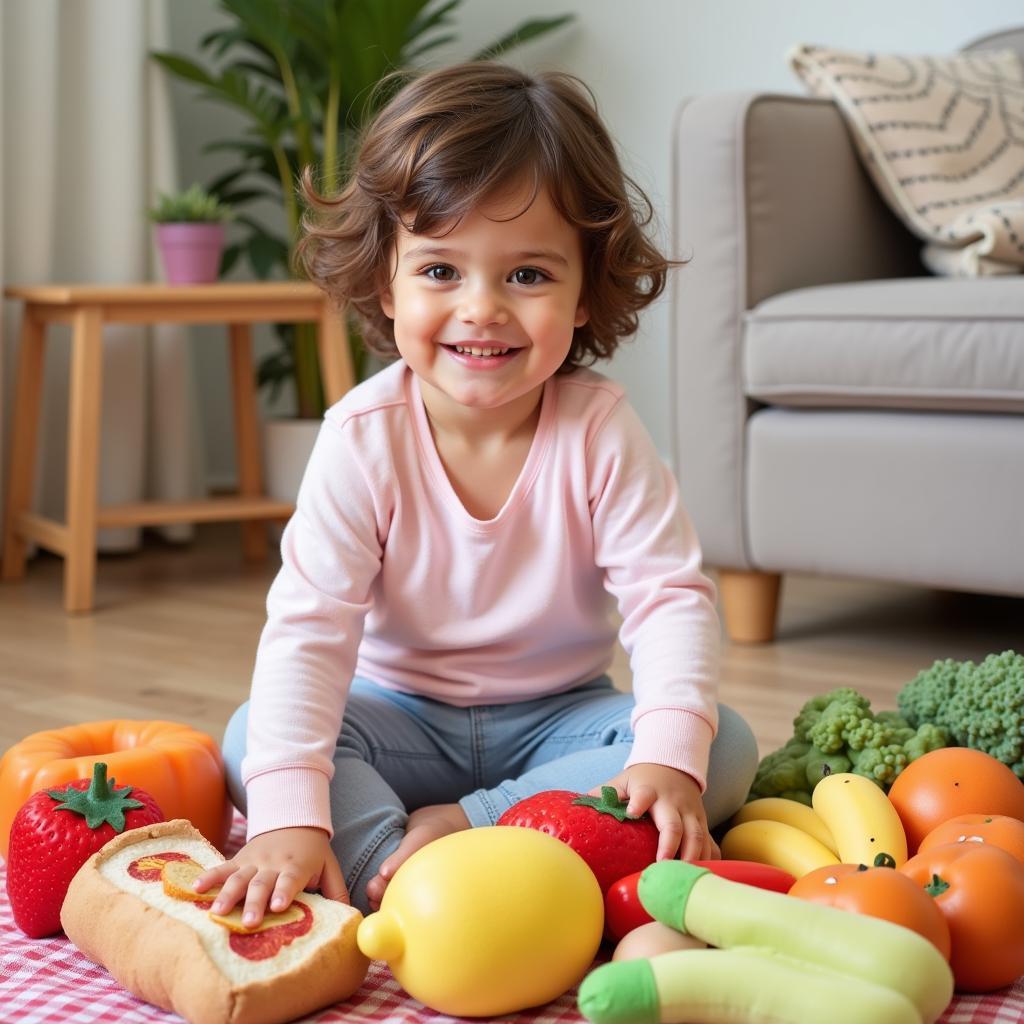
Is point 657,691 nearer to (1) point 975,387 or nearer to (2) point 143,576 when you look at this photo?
(1) point 975,387

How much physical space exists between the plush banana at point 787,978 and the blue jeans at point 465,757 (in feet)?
0.93

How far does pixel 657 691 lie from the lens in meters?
1.06

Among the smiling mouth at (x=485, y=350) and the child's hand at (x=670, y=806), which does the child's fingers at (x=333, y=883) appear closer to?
the child's hand at (x=670, y=806)

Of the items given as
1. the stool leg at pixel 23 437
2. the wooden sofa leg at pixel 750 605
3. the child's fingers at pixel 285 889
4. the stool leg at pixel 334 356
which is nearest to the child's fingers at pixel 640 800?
the child's fingers at pixel 285 889

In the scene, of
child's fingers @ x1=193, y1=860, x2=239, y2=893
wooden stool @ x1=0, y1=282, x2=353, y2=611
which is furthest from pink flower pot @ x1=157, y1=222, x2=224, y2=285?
child's fingers @ x1=193, y1=860, x2=239, y2=893

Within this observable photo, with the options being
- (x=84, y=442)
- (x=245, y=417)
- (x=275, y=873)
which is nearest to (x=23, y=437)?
(x=84, y=442)

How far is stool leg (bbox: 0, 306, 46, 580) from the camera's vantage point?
7.79ft

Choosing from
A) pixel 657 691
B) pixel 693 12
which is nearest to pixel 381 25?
pixel 693 12

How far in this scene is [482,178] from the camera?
1.05 meters

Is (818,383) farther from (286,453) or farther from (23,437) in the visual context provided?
(23,437)

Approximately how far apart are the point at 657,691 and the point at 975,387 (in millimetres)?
752

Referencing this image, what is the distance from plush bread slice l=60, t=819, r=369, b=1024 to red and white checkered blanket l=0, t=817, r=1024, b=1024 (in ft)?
0.04

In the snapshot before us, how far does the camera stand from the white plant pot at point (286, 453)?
2525 millimetres

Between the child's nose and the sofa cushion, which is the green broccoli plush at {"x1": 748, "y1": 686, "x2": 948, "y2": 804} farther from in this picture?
the sofa cushion
